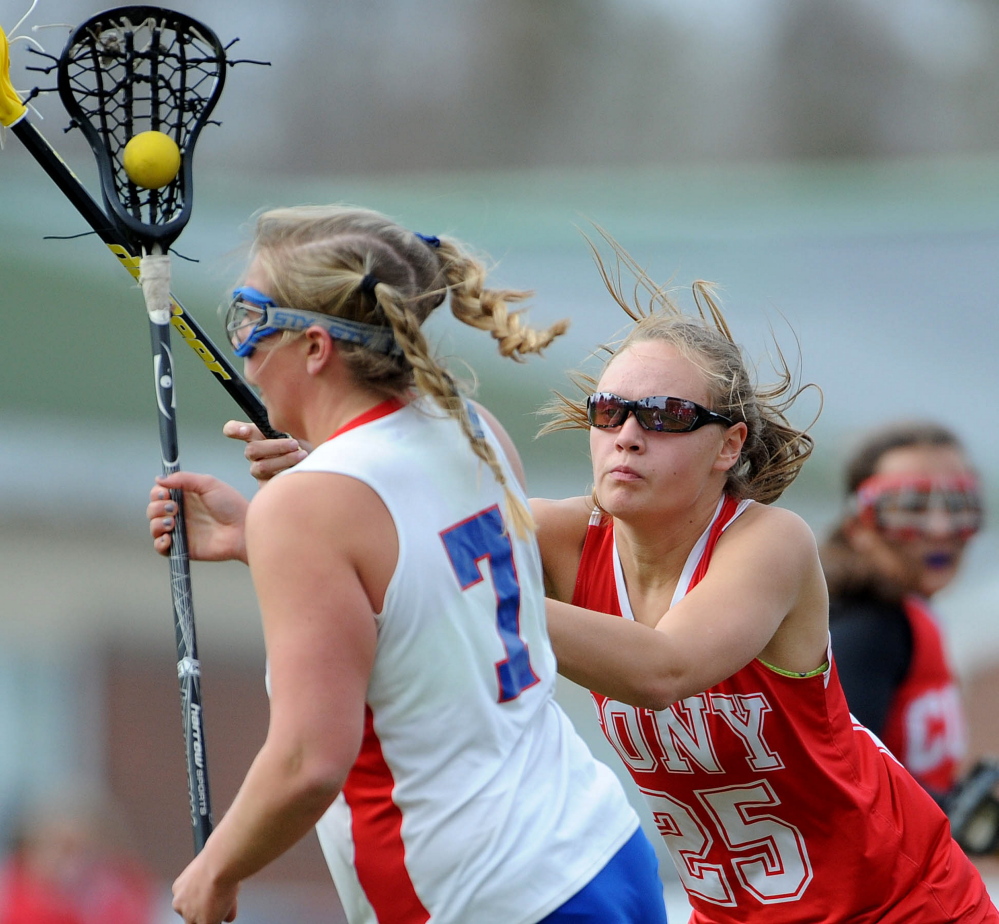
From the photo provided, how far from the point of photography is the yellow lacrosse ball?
2.78 metres

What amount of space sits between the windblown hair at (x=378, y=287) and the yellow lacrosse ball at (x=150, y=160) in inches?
20.1

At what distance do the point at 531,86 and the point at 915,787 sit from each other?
20665mm

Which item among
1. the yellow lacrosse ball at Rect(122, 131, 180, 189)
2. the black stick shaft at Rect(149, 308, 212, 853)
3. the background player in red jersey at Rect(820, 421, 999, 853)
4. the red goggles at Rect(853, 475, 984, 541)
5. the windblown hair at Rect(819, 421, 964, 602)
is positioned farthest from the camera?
the red goggles at Rect(853, 475, 984, 541)

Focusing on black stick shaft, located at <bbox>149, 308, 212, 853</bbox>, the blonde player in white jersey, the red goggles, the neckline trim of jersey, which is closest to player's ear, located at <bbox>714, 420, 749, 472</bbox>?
the blonde player in white jersey

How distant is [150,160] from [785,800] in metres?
1.80

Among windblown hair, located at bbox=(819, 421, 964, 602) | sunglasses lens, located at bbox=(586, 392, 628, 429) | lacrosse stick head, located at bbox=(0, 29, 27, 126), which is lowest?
windblown hair, located at bbox=(819, 421, 964, 602)

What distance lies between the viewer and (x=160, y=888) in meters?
10.2

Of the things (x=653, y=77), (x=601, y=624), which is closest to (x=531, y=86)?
(x=653, y=77)

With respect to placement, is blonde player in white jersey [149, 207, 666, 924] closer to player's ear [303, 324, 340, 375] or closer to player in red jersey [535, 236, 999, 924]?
player's ear [303, 324, 340, 375]

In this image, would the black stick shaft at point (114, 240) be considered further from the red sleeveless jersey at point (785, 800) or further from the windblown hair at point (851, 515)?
the windblown hair at point (851, 515)

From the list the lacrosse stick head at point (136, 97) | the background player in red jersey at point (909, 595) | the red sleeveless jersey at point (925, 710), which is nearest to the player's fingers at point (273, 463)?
the lacrosse stick head at point (136, 97)

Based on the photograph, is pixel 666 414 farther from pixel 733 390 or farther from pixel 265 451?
pixel 265 451

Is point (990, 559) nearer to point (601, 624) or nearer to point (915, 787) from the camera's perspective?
point (915, 787)

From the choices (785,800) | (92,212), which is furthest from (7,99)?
(785,800)
